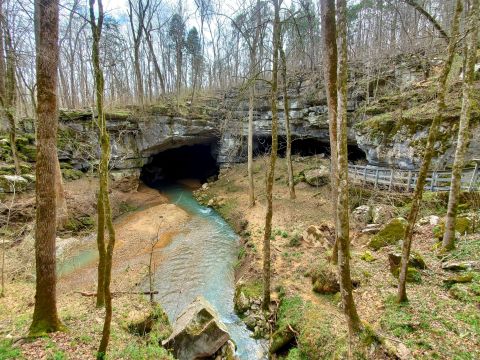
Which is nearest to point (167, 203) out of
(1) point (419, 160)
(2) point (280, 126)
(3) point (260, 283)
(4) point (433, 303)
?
(2) point (280, 126)

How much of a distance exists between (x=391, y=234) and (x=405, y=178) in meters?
4.24

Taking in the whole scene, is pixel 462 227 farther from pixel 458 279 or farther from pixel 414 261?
pixel 458 279

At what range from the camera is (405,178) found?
12266 mm

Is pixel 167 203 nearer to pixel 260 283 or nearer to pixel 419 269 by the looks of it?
pixel 260 283

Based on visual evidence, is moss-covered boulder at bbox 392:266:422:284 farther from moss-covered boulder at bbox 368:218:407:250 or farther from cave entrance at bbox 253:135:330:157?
cave entrance at bbox 253:135:330:157

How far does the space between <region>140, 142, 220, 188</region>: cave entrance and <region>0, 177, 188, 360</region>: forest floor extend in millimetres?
10157

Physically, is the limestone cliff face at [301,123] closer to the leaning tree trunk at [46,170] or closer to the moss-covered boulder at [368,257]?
the leaning tree trunk at [46,170]

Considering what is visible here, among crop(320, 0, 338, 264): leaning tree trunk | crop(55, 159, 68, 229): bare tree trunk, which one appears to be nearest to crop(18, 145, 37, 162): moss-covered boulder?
crop(55, 159, 68, 229): bare tree trunk

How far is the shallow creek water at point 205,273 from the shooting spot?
795 cm

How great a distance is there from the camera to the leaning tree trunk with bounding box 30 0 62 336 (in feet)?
17.5

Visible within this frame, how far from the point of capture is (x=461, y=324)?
201 inches

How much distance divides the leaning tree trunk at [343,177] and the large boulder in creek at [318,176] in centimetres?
1359

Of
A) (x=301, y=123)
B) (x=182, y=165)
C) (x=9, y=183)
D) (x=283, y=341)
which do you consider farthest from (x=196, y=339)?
(x=182, y=165)

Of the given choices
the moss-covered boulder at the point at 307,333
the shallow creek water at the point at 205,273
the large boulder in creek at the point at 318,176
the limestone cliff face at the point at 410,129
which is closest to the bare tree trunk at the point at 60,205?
the shallow creek water at the point at 205,273
